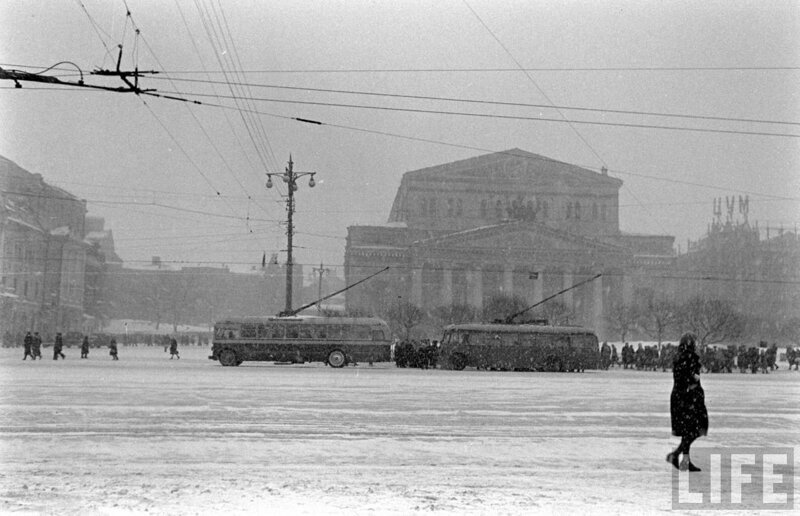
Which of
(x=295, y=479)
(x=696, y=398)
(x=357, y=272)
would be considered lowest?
(x=295, y=479)

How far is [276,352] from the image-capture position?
3584 centimetres

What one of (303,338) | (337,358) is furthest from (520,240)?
(337,358)

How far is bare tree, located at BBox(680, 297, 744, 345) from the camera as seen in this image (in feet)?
185

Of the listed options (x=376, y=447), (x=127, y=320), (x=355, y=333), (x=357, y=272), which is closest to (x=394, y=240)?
(x=357, y=272)

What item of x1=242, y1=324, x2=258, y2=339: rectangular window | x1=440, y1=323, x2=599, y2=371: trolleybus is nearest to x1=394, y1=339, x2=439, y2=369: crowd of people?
x1=440, y1=323, x2=599, y2=371: trolleybus

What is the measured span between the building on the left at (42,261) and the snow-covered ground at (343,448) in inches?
1831

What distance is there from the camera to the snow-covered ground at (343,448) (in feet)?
25.3

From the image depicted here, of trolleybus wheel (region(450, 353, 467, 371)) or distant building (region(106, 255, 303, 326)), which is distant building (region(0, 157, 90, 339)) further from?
trolleybus wheel (region(450, 353, 467, 371))

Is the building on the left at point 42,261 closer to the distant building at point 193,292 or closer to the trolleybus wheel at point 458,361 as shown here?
the distant building at point 193,292

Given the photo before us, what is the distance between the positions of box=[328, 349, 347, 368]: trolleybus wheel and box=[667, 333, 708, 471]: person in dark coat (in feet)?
85.0

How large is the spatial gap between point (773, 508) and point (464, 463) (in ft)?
10.9

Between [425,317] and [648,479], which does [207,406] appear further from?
[425,317]

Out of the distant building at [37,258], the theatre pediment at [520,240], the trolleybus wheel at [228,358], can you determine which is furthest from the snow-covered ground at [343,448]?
the theatre pediment at [520,240]

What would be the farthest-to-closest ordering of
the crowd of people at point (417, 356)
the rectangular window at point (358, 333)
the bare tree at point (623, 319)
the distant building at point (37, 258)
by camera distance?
the bare tree at point (623, 319)
the distant building at point (37, 258)
the crowd of people at point (417, 356)
the rectangular window at point (358, 333)
